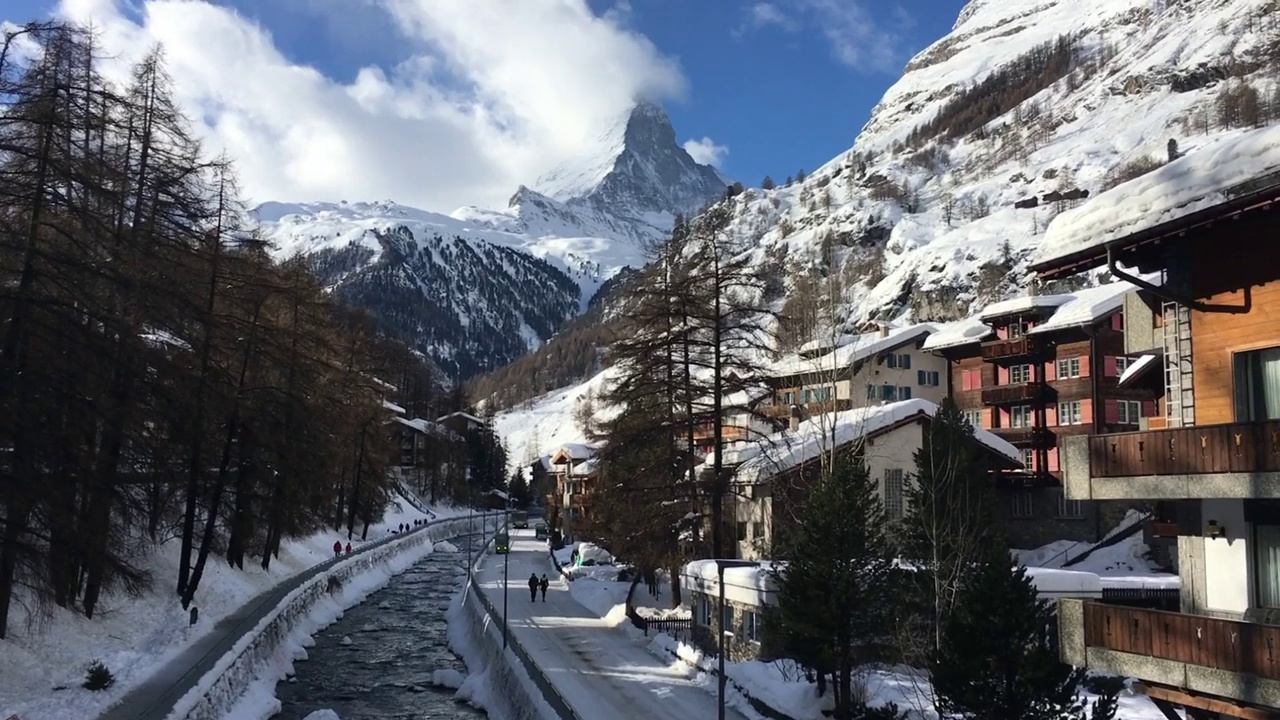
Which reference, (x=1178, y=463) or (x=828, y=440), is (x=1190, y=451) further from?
(x=828, y=440)

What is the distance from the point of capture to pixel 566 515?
10406cm

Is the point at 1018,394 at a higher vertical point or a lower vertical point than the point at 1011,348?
lower

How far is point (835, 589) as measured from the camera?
2358 cm

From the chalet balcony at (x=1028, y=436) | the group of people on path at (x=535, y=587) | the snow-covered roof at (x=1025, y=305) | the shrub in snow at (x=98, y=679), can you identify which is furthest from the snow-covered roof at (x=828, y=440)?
the shrub in snow at (x=98, y=679)

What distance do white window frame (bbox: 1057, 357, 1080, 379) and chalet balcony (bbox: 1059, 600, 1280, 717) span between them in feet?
142

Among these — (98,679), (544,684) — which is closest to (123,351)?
(98,679)

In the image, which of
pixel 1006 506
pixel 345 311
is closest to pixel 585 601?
pixel 1006 506

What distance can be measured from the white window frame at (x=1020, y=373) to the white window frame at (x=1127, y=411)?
195 inches

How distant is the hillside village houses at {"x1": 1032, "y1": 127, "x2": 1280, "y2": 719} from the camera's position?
11438mm

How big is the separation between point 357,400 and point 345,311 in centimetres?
3578

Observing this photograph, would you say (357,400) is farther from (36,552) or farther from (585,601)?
(36,552)

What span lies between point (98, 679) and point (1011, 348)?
48.4 metres

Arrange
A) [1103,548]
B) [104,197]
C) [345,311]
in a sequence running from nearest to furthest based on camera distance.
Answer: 1. [104,197]
2. [1103,548]
3. [345,311]

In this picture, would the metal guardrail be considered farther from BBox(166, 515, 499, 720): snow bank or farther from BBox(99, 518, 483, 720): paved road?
BBox(99, 518, 483, 720): paved road
